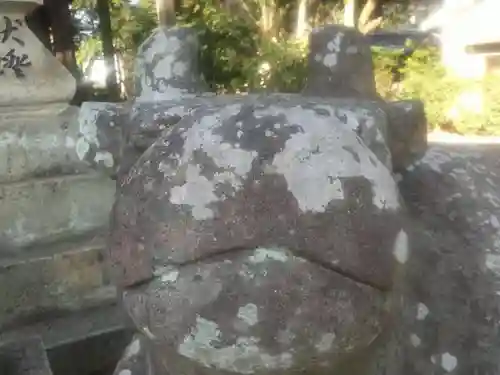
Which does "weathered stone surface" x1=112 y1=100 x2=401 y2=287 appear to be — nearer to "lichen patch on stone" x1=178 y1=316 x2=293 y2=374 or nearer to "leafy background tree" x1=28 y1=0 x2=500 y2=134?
"lichen patch on stone" x1=178 y1=316 x2=293 y2=374

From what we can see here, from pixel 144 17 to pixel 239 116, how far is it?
33.2 feet

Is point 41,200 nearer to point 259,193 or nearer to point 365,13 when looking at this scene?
point 259,193

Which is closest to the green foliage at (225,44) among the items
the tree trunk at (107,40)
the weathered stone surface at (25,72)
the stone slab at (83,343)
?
the tree trunk at (107,40)

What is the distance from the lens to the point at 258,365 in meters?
0.55

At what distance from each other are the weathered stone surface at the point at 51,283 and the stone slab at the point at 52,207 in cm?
13

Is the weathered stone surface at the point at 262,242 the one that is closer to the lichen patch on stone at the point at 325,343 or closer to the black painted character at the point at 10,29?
the lichen patch on stone at the point at 325,343

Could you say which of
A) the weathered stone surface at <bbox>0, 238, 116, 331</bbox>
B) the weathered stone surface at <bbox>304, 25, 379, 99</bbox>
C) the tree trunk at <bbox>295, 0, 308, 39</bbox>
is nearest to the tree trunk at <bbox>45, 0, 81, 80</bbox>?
the weathered stone surface at <bbox>0, 238, 116, 331</bbox>

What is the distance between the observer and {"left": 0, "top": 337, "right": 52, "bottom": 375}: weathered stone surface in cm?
123

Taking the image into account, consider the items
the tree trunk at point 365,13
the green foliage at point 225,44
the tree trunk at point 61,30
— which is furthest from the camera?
the tree trunk at point 365,13

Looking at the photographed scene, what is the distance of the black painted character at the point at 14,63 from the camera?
2598 mm

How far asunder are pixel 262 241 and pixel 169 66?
38 centimetres

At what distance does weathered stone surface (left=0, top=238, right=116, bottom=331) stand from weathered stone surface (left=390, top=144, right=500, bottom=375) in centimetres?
152

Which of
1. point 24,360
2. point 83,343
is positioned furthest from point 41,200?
point 24,360

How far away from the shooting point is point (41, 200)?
7.73 ft
